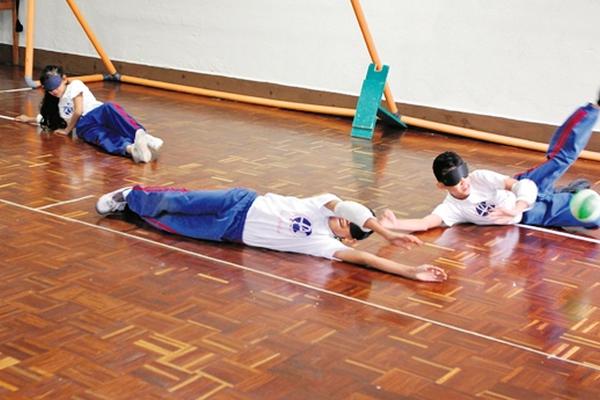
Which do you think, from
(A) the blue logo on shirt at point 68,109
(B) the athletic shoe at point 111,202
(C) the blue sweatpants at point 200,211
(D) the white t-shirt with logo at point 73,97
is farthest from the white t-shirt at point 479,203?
(A) the blue logo on shirt at point 68,109

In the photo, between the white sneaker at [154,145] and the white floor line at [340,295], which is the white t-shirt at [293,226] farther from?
the white sneaker at [154,145]

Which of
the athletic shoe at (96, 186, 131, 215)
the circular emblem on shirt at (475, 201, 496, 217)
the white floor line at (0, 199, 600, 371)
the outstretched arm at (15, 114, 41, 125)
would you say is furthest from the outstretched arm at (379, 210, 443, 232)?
the outstretched arm at (15, 114, 41, 125)

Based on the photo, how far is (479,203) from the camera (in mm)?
5441

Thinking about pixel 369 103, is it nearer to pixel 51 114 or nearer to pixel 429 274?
pixel 51 114

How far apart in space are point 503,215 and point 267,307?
6.37 feet

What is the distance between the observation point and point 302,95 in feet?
30.3

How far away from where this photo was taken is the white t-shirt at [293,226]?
15.1 feet

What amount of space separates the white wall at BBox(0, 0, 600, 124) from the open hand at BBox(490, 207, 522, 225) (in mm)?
2658

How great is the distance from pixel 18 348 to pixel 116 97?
606 cm

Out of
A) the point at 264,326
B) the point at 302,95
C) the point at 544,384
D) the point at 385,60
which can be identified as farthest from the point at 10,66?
the point at 544,384

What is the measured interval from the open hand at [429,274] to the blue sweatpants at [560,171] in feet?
4.29

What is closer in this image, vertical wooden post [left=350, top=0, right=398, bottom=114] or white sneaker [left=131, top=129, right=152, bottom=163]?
white sneaker [left=131, top=129, right=152, bottom=163]

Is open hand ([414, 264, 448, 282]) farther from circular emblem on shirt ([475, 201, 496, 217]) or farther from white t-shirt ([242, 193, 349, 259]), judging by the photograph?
circular emblem on shirt ([475, 201, 496, 217])

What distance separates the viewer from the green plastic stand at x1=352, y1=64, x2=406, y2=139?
26.3ft
